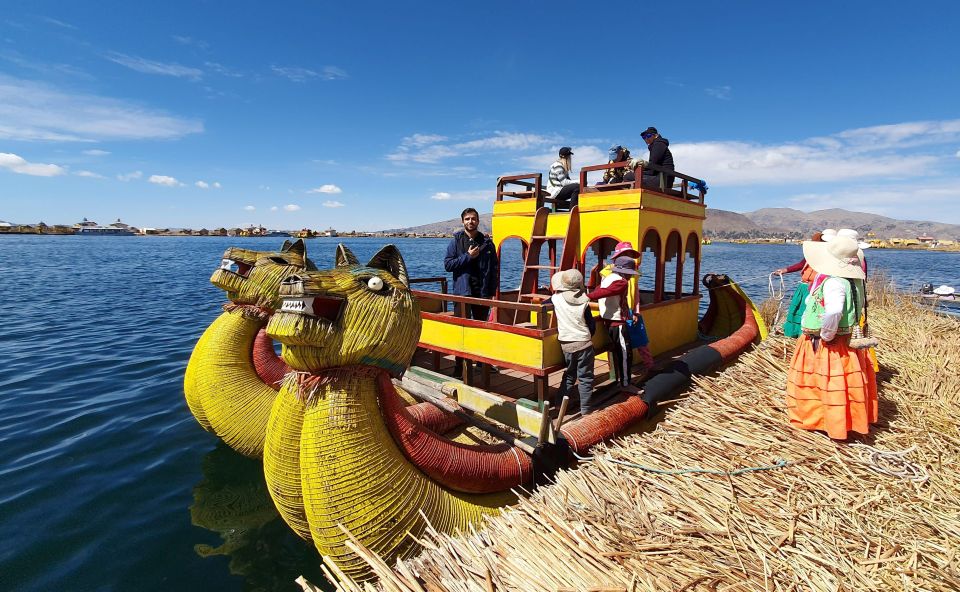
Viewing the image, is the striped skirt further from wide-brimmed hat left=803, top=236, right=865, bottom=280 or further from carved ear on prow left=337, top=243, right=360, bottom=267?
carved ear on prow left=337, top=243, right=360, bottom=267

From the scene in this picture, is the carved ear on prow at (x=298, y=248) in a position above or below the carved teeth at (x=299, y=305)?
above

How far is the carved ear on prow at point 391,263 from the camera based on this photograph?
11.3ft

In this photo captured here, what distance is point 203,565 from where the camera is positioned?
4.77 metres

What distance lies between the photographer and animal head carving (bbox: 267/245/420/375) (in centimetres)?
292

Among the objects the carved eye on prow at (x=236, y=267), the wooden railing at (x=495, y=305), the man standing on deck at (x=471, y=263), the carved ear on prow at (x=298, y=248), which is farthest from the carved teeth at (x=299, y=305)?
the man standing on deck at (x=471, y=263)

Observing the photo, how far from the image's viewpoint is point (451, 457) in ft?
12.4

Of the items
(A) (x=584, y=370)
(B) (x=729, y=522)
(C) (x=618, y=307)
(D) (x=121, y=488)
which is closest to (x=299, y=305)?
(B) (x=729, y=522)

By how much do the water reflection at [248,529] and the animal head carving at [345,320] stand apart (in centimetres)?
311

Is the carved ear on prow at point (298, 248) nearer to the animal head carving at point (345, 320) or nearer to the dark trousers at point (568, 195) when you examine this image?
the animal head carving at point (345, 320)

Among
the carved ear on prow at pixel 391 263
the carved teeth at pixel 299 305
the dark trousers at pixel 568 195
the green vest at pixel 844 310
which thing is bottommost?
the green vest at pixel 844 310

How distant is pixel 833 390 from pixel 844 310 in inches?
30.4

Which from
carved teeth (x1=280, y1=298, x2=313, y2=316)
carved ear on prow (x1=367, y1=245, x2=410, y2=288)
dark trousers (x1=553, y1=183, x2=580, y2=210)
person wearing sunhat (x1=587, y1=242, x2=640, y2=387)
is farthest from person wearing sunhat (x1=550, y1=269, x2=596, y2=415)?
dark trousers (x1=553, y1=183, x2=580, y2=210)

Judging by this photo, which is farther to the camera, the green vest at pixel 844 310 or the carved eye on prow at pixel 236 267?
the carved eye on prow at pixel 236 267

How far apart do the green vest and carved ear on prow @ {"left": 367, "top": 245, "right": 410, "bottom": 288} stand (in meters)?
3.91
